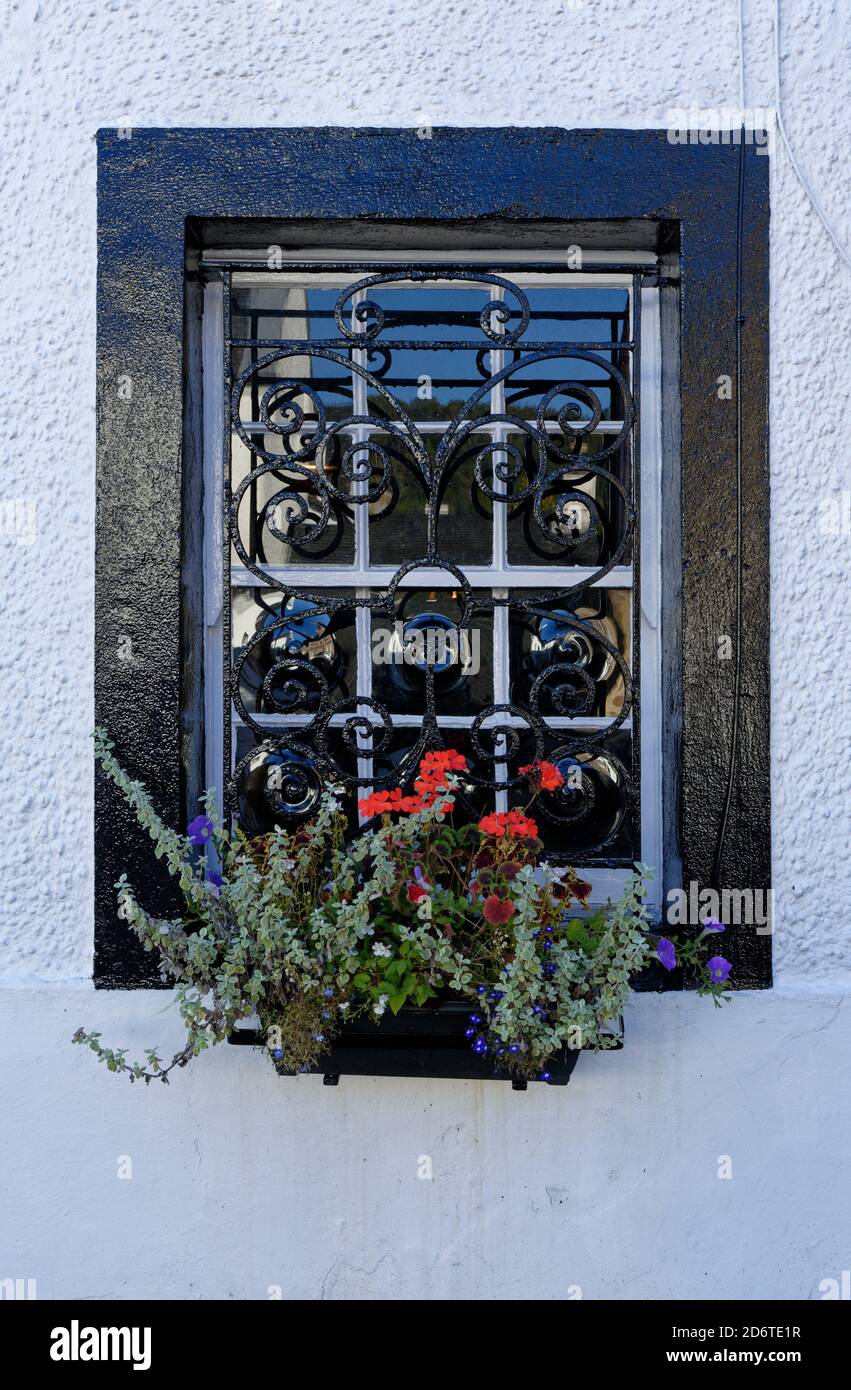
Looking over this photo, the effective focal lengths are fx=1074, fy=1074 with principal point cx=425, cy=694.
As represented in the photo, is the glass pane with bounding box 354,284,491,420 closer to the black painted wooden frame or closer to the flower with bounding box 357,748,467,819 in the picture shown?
the black painted wooden frame

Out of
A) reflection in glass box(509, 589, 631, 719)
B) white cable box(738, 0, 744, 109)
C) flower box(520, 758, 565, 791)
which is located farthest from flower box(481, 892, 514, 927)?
white cable box(738, 0, 744, 109)

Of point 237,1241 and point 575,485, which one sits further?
point 575,485

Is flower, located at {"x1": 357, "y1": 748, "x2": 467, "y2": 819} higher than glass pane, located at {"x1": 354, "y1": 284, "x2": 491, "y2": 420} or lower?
lower

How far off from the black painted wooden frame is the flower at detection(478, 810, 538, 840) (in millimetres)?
447

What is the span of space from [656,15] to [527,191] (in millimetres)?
524

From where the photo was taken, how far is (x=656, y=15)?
2.53 metres

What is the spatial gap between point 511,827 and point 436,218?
4.67 ft

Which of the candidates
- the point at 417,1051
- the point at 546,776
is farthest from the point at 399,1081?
the point at 546,776

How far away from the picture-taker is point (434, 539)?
8.46 feet

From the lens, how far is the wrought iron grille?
2.58 m

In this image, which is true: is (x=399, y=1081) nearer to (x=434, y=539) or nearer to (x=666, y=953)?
(x=666, y=953)

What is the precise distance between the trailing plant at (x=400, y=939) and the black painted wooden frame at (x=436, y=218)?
21 cm

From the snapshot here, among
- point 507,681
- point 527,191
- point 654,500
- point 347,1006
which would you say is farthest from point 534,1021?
point 527,191

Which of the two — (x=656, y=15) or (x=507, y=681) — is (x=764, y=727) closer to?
(x=507, y=681)
